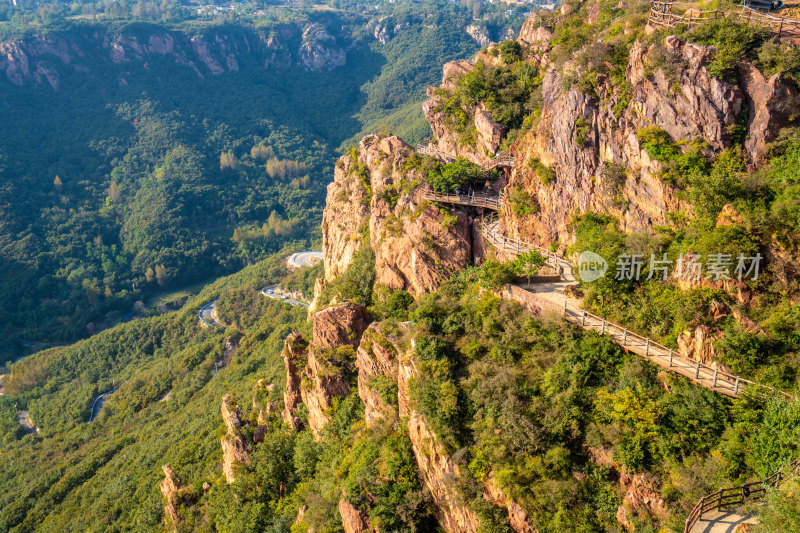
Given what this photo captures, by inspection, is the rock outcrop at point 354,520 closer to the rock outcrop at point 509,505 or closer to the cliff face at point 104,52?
the rock outcrop at point 509,505

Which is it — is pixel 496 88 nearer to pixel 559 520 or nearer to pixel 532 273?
pixel 532 273

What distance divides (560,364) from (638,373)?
2.95 meters

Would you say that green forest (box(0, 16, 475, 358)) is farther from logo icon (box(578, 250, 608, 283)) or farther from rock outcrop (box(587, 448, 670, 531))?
rock outcrop (box(587, 448, 670, 531))

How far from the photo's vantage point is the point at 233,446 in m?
32.9

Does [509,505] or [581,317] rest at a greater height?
[581,317]

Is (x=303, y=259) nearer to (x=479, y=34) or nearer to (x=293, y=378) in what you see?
(x=293, y=378)

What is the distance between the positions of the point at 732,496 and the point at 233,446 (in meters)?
28.0

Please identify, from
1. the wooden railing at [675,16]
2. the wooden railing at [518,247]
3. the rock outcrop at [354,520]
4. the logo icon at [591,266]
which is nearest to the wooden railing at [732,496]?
the logo icon at [591,266]

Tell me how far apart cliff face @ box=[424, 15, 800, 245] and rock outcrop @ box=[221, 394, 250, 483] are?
21912 mm

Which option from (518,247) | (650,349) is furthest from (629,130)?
(650,349)

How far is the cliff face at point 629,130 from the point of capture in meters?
21.1

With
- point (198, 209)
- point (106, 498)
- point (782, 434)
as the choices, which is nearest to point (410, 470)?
point (782, 434)

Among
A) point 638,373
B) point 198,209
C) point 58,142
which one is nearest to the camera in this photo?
point 638,373

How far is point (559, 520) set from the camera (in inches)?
653
